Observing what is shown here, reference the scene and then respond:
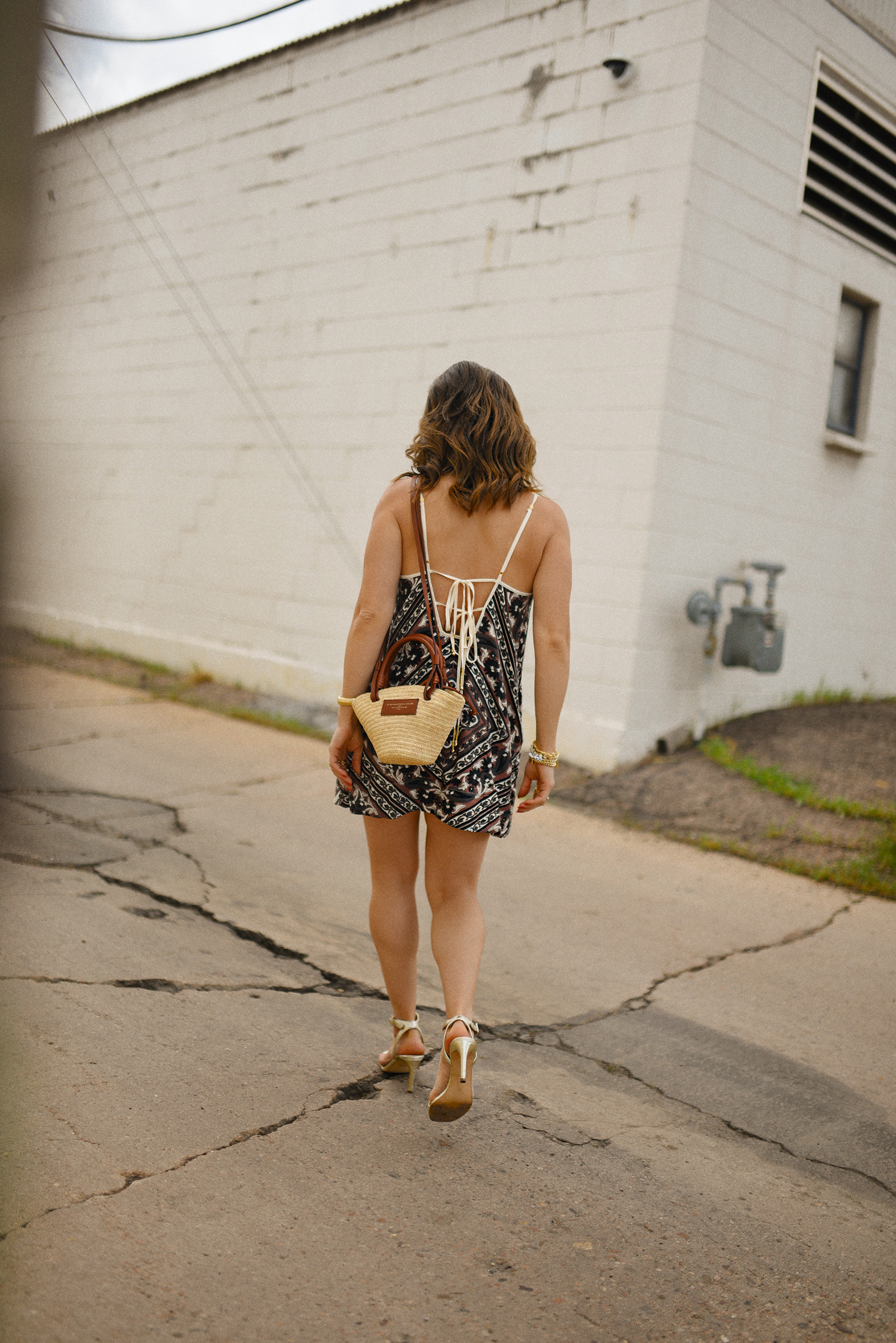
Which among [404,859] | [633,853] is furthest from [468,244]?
[404,859]

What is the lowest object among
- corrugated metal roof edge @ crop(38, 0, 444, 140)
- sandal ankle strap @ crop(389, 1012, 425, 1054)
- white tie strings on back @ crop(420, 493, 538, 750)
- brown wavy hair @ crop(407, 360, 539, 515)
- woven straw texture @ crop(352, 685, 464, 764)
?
sandal ankle strap @ crop(389, 1012, 425, 1054)

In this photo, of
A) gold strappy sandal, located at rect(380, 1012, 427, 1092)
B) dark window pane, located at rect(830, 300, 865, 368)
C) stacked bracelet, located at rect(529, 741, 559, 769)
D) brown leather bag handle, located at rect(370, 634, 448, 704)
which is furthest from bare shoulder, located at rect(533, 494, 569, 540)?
dark window pane, located at rect(830, 300, 865, 368)

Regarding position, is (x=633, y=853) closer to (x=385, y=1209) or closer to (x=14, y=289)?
(x=385, y=1209)

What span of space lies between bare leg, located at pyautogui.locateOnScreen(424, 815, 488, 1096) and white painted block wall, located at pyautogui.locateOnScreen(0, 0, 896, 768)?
2687mm

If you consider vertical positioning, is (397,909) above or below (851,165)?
below

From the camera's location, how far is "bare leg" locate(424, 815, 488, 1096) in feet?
8.70

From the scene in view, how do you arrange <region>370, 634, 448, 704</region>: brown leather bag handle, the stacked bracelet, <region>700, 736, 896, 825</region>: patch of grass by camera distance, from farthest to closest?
<region>700, 736, 896, 825</region>: patch of grass
the stacked bracelet
<region>370, 634, 448, 704</region>: brown leather bag handle

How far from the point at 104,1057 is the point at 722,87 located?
6149 millimetres

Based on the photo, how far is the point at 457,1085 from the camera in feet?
7.95

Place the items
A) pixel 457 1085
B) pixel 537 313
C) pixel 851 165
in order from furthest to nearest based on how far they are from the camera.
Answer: pixel 851 165 < pixel 537 313 < pixel 457 1085

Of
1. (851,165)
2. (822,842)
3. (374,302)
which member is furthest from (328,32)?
(822,842)

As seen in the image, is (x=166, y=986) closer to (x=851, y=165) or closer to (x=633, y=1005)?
(x=633, y=1005)

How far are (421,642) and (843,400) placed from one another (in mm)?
6356

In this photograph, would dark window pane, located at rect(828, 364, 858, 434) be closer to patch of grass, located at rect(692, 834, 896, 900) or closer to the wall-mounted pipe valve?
the wall-mounted pipe valve
